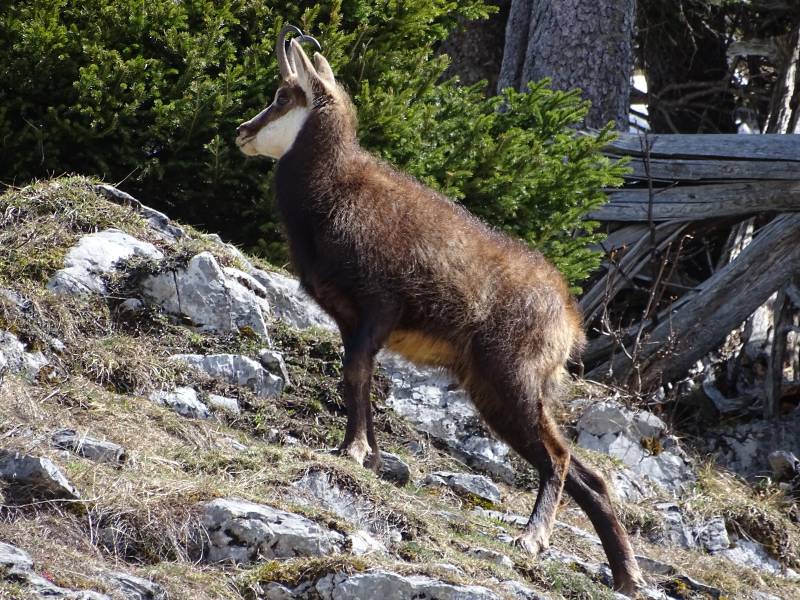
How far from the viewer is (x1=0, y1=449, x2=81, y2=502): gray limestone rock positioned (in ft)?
16.1

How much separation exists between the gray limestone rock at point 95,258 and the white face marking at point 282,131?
132 centimetres

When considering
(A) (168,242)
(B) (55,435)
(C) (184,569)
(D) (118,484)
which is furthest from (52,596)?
(A) (168,242)

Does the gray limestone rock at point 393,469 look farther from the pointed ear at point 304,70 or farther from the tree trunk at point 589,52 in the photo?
the tree trunk at point 589,52

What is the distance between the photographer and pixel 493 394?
6.25m

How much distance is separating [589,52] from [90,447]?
25.1 feet

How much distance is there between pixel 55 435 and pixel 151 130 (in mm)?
3245

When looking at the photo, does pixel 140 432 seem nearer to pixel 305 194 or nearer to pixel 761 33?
pixel 305 194

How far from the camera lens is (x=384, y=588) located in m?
4.64

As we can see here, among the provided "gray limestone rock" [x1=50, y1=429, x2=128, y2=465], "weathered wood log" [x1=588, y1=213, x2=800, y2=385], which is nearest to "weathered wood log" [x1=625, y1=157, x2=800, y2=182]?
"weathered wood log" [x1=588, y1=213, x2=800, y2=385]

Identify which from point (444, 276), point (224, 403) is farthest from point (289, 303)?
point (444, 276)

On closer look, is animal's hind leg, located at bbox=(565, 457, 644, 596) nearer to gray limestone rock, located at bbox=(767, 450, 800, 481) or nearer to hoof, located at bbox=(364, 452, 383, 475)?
hoof, located at bbox=(364, 452, 383, 475)

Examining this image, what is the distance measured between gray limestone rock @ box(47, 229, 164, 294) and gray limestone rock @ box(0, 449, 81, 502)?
2.39m

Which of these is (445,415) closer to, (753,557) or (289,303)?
(289,303)

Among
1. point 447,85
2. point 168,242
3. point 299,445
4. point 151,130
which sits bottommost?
point 299,445
